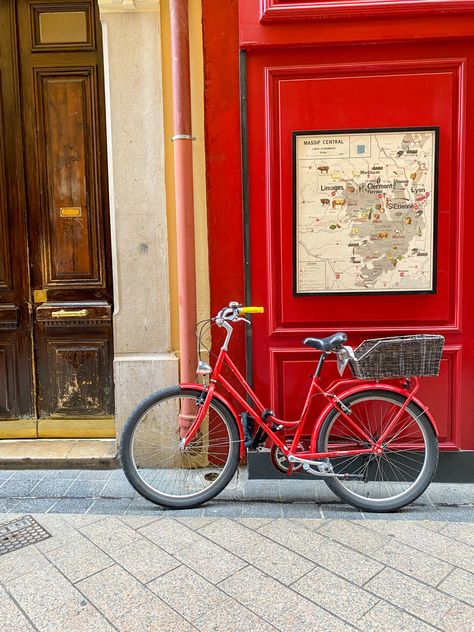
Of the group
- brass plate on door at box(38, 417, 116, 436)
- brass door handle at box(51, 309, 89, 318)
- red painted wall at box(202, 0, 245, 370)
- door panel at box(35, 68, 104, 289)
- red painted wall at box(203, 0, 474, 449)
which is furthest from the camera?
brass plate on door at box(38, 417, 116, 436)

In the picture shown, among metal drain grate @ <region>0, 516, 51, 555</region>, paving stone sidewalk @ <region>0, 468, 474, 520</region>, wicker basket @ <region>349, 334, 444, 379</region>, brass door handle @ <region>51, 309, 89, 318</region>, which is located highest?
brass door handle @ <region>51, 309, 89, 318</region>

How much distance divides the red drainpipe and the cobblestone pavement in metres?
0.80

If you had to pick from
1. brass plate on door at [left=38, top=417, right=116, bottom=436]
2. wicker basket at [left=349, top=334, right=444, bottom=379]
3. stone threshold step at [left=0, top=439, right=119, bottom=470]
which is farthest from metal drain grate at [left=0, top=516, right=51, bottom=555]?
wicker basket at [left=349, top=334, right=444, bottom=379]

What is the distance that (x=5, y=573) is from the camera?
2.75 meters

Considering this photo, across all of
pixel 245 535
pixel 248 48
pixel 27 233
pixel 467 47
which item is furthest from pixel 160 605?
pixel 467 47

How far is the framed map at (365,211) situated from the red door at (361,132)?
0.15 ft

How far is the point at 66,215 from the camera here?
4344 millimetres

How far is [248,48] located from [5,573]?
3.56 meters

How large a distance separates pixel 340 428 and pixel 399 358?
2.18 ft

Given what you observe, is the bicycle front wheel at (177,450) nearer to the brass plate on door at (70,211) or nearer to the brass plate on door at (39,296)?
the brass plate on door at (39,296)

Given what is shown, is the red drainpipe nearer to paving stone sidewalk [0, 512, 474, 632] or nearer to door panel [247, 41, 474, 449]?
door panel [247, 41, 474, 449]

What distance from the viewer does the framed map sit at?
368 cm

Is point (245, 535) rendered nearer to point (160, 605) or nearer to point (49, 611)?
point (160, 605)

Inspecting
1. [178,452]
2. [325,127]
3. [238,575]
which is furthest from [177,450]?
[325,127]
